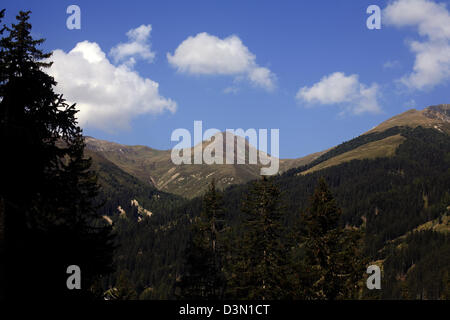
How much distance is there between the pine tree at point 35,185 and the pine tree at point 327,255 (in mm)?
17640

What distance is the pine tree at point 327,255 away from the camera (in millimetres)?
26891

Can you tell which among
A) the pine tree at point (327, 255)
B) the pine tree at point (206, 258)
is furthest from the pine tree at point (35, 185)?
the pine tree at point (206, 258)

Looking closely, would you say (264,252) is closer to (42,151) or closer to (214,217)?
(214,217)

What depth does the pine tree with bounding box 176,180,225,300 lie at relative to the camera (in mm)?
34906

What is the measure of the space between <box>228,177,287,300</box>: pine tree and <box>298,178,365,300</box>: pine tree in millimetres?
2382

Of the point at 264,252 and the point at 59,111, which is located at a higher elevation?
the point at 59,111

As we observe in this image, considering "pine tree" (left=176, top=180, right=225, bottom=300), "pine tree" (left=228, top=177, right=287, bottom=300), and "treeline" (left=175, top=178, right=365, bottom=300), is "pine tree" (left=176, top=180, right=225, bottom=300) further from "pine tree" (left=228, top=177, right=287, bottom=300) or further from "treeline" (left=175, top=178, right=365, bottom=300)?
"pine tree" (left=228, top=177, right=287, bottom=300)

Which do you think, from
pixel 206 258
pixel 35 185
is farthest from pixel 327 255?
pixel 35 185

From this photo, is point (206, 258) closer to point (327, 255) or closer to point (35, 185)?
point (327, 255)

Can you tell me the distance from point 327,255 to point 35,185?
21.2 metres

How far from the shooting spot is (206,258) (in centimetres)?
3525
